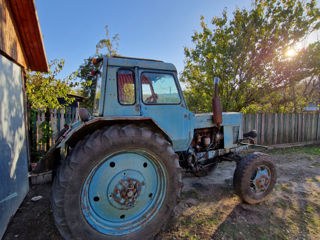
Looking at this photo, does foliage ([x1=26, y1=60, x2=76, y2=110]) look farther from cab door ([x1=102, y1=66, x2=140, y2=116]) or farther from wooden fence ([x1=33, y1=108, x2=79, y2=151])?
cab door ([x1=102, y1=66, x2=140, y2=116])

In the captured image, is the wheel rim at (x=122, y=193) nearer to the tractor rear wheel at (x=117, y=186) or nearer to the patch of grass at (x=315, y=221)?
the tractor rear wheel at (x=117, y=186)

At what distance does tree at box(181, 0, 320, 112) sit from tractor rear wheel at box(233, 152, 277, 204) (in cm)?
437

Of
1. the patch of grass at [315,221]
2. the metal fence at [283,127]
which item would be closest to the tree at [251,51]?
the metal fence at [283,127]

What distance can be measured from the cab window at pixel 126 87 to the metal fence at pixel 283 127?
19.6ft

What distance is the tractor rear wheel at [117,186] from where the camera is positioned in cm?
177

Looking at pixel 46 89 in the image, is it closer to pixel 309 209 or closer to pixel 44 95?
pixel 44 95

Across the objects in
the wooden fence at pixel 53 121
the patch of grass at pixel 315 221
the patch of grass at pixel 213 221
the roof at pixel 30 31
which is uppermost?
the roof at pixel 30 31

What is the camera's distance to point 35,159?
17.0 feet

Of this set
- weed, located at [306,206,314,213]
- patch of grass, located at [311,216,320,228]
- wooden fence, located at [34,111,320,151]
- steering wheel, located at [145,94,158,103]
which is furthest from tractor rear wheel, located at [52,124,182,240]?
wooden fence, located at [34,111,320,151]

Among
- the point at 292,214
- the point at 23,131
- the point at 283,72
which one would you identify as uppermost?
the point at 283,72

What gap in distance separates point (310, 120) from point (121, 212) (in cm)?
1005

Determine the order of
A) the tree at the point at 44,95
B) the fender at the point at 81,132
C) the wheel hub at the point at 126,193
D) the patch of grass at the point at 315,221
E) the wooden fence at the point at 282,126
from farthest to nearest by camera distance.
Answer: the wooden fence at the point at 282,126
the tree at the point at 44,95
the patch of grass at the point at 315,221
the wheel hub at the point at 126,193
the fender at the point at 81,132

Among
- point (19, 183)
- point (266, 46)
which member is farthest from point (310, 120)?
point (19, 183)

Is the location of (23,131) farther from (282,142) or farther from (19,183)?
(282,142)
